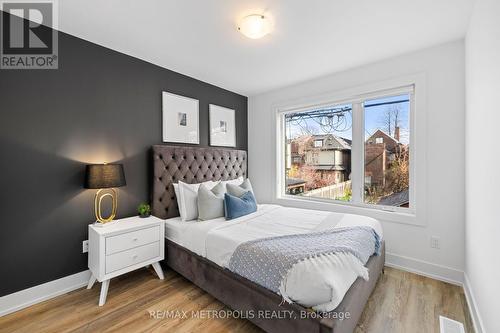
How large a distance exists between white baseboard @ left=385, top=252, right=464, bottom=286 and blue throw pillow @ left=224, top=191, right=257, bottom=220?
1.84 meters

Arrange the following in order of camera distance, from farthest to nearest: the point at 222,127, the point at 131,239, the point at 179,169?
the point at 222,127 → the point at 179,169 → the point at 131,239

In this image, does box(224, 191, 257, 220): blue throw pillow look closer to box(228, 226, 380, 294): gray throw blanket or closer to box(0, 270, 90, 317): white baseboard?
box(228, 226, 380, 294): gray throw blanket

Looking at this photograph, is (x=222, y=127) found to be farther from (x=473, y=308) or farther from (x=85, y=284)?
(x=473, y=308)

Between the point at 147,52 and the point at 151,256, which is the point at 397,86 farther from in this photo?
the point at 151,256

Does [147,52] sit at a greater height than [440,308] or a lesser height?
greater

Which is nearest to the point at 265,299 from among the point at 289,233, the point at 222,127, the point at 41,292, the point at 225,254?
the point at 225,254

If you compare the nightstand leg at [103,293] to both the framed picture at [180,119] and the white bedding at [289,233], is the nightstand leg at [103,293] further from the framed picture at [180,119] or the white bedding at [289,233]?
the framed picture at [180,119]

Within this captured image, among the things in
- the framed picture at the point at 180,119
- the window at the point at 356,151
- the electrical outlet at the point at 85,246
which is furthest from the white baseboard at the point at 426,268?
the electrical outlet at the point at 85,246

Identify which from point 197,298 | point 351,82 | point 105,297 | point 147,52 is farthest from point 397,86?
point 105,297

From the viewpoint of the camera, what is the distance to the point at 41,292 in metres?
2.04

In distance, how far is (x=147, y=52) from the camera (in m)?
2.55

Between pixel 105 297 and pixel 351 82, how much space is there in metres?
3.73

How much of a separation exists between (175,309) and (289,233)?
4.01 ft

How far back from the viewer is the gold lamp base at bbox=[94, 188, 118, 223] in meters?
2.31
